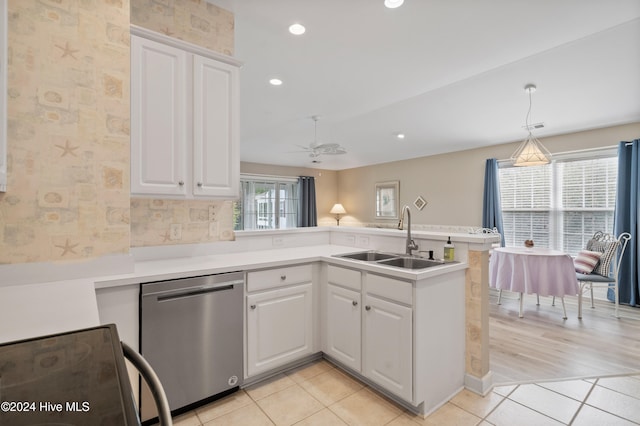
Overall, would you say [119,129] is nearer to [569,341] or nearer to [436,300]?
[436,300]

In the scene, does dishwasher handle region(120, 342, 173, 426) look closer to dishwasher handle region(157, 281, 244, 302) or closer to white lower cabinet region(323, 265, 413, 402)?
dishwasher handle region(157, 281, 244, 302)

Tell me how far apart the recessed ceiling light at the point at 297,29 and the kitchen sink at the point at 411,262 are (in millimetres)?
2043

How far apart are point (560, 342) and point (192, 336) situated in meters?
3.31

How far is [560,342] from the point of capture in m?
2.98

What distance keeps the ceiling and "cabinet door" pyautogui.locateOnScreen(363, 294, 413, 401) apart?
7.23ft

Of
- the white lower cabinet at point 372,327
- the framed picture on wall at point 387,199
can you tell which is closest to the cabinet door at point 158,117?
the white lower cabinet at point 372,327

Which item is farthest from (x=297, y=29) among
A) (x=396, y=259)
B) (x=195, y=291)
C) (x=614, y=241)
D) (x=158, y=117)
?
(x=614, y=241)

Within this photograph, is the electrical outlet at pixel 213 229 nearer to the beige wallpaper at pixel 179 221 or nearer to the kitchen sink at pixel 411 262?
the beige wallpaper at pixel 179 221

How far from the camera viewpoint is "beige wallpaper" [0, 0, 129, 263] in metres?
1.55

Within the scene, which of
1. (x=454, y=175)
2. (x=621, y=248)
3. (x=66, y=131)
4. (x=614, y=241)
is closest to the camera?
(x=66, y=131)

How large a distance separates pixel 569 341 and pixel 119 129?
13.6 feet

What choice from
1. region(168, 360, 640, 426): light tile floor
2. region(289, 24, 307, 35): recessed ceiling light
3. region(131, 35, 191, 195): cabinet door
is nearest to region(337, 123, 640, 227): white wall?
region(168, 360, 640, 426): light tile floor

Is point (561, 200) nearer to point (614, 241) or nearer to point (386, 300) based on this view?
point (614, 241)

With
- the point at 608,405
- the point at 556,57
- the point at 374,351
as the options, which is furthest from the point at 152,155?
the point at 556,57
